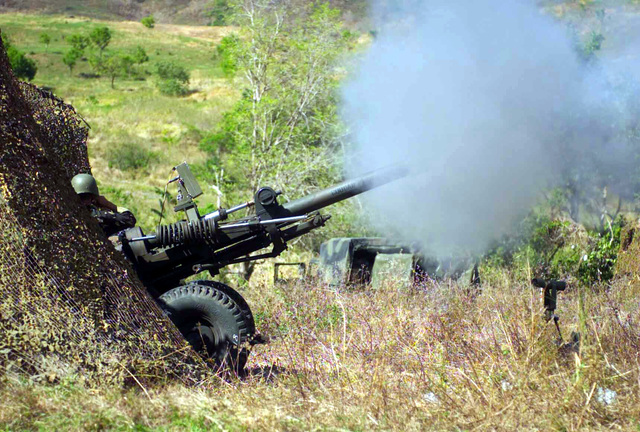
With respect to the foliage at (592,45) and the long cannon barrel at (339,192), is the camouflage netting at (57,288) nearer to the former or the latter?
the long cannon barrel at (339,192)

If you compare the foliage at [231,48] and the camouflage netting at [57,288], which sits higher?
the foliage at [231,48]

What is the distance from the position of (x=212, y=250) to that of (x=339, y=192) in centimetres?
132

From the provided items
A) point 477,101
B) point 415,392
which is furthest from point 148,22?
point 415,392

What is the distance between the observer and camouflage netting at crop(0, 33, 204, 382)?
5.04 metres

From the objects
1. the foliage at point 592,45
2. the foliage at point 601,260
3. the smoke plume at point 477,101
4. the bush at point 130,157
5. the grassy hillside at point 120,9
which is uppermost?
the grassy hillside at point 120,9

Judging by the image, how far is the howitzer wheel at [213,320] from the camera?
6367 millimetres

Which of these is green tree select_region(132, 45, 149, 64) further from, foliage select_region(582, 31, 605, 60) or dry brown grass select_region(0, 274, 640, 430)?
dry brown grass select_region(0, 274, 640, 430)

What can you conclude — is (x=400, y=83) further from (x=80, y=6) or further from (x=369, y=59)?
(x=80, y=6)

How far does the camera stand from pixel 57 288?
5125 millimetres

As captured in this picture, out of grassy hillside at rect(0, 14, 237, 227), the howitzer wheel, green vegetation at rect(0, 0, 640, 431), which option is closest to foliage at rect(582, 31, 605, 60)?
green vegetation at rect(0, 0, 640, 431)

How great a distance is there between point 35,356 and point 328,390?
77.1 inches

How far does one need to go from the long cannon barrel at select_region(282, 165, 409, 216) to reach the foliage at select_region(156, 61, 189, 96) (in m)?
42.1

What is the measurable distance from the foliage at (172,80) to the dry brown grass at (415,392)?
43.7m

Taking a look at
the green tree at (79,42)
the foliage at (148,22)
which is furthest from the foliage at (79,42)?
the foliage at (148,22)
